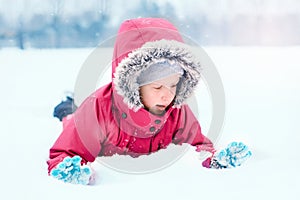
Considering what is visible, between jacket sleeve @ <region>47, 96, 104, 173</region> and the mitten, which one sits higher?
the mitten

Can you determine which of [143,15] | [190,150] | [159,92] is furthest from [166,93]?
[143,15]

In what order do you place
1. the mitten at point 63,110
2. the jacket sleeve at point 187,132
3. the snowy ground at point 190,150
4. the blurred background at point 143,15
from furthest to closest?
the blurred background at point 143,15 < the mitten at point 63,110 < the jacket sleeve at point 187,132 < the snowy ground at point 190,150

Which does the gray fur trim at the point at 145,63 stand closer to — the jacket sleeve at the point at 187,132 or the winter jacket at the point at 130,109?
the winter jacket at the point at 130,109

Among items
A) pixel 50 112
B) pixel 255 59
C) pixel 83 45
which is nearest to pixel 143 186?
pixel 50 112

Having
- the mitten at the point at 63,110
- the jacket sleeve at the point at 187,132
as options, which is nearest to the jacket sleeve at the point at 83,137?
the jacket sleeve at the point at 187,132

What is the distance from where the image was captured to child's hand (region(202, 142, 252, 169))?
1086 millimetres

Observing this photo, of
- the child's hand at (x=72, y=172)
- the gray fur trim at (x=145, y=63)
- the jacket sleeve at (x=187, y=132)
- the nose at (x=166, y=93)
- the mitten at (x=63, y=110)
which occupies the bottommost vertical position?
the child's hand at (x=72, y=172)

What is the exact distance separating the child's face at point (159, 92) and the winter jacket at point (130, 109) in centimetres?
2

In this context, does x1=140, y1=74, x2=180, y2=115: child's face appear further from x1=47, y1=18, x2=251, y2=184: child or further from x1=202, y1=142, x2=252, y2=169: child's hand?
x1=202, y1=142, x2=252, y2=169: child's hand

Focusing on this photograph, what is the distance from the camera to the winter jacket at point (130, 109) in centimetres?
109

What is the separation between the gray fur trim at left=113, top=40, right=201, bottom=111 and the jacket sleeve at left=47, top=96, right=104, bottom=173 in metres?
0.09

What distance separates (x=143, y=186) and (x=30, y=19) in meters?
2.43

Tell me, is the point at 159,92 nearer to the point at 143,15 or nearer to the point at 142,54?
the point at 142,54

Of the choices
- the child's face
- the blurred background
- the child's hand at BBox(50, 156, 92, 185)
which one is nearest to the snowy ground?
the child's hand at BBox(50, 156, 92, 185)
